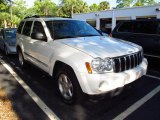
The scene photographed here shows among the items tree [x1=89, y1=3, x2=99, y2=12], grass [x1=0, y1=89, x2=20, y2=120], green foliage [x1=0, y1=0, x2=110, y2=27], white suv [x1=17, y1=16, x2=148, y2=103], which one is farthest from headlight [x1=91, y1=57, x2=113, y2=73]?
tree [x1=89, y1=3, x2=99, y2=12]

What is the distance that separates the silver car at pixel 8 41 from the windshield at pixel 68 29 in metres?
5.48

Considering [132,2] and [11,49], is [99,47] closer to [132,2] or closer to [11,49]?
[11,49]

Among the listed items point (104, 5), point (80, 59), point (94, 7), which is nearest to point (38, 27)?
point (80, 59)

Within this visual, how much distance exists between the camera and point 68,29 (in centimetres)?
597

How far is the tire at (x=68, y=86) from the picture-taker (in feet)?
14.6

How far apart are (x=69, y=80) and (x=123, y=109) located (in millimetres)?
1229

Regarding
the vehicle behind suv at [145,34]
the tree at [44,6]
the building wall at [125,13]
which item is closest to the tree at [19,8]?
the tree at [44,6]

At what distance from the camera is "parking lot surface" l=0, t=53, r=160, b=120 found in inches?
174

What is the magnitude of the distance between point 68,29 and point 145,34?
11.0 feet

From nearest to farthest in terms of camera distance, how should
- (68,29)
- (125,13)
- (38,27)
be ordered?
1. (68,29)
2. (38,27)
3. (125,13)

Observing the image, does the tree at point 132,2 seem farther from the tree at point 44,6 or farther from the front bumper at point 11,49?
the front bumper at point 11,49

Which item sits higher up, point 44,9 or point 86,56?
point 44,9

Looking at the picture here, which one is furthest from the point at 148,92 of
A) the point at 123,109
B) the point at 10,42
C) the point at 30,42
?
the point at 10,42

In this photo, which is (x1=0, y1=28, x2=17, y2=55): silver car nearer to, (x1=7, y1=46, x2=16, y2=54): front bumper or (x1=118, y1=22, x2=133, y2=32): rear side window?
(x1=7, y1=46, x2=16, y2=54): front bumper
